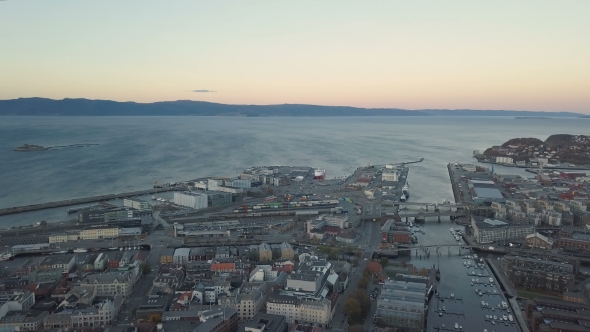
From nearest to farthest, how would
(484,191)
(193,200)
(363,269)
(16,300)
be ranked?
(16,300) < (363,269) < (193,200) < (484,191)

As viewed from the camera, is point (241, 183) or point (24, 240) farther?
point (241, 183)

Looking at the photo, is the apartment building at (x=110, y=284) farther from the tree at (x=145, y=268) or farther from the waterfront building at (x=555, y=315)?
the waterfront building at (x=555, y=315)

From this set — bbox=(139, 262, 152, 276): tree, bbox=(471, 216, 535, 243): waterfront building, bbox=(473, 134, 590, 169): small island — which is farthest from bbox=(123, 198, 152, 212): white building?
bbox=(473, 134, 590, 169): small island

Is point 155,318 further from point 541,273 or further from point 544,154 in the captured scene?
point 544,154

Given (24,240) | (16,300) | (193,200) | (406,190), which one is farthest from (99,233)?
(406,190)

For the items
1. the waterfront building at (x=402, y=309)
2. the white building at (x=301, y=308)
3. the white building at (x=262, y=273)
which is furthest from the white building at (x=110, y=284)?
the waterfront building at (x=402, y=309)

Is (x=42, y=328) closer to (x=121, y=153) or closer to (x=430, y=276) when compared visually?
(x=430, y=276)
